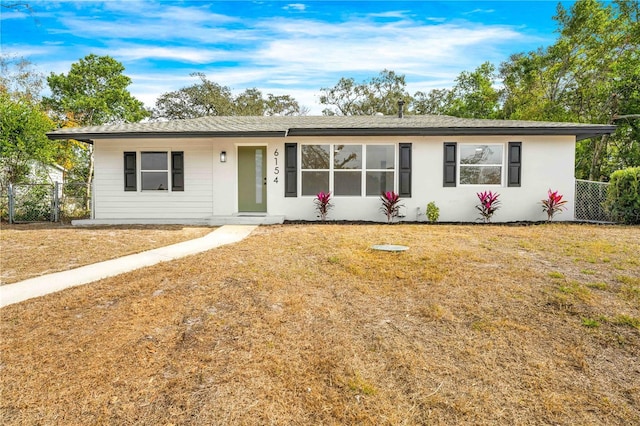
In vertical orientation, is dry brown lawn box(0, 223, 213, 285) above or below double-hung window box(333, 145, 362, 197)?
below

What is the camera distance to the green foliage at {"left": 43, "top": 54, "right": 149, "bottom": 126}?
1938 cm

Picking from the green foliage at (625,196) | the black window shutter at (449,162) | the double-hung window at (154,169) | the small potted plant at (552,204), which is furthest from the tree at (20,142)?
the green foliage at (625,196)

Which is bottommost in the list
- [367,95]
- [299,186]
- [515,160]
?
[299,186]

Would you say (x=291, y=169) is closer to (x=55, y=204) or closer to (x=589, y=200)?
(x=55, y=204)

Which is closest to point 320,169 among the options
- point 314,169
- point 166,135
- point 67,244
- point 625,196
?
point 314,169

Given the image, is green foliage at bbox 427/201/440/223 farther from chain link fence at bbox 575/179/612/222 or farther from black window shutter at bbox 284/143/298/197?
chain link fence at bbox 575/179/612/222

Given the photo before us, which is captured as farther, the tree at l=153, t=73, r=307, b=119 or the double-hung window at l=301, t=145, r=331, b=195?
the tree at l=153, t=73, r=307, b=119

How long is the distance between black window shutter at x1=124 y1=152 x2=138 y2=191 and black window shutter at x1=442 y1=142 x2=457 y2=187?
865cm

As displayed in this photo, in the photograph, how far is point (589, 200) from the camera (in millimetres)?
A: 10141

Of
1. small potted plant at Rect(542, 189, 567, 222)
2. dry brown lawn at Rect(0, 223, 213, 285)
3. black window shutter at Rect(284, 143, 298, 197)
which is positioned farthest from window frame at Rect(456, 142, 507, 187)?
dry brown lawn at Rect(0, 223, 213, 285)

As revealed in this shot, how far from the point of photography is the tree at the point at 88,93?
19.3 meters

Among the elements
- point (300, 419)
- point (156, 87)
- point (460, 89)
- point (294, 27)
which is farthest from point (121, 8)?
point (460, 89)

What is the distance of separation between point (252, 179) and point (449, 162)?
18.0ft

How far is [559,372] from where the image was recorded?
2584mm
